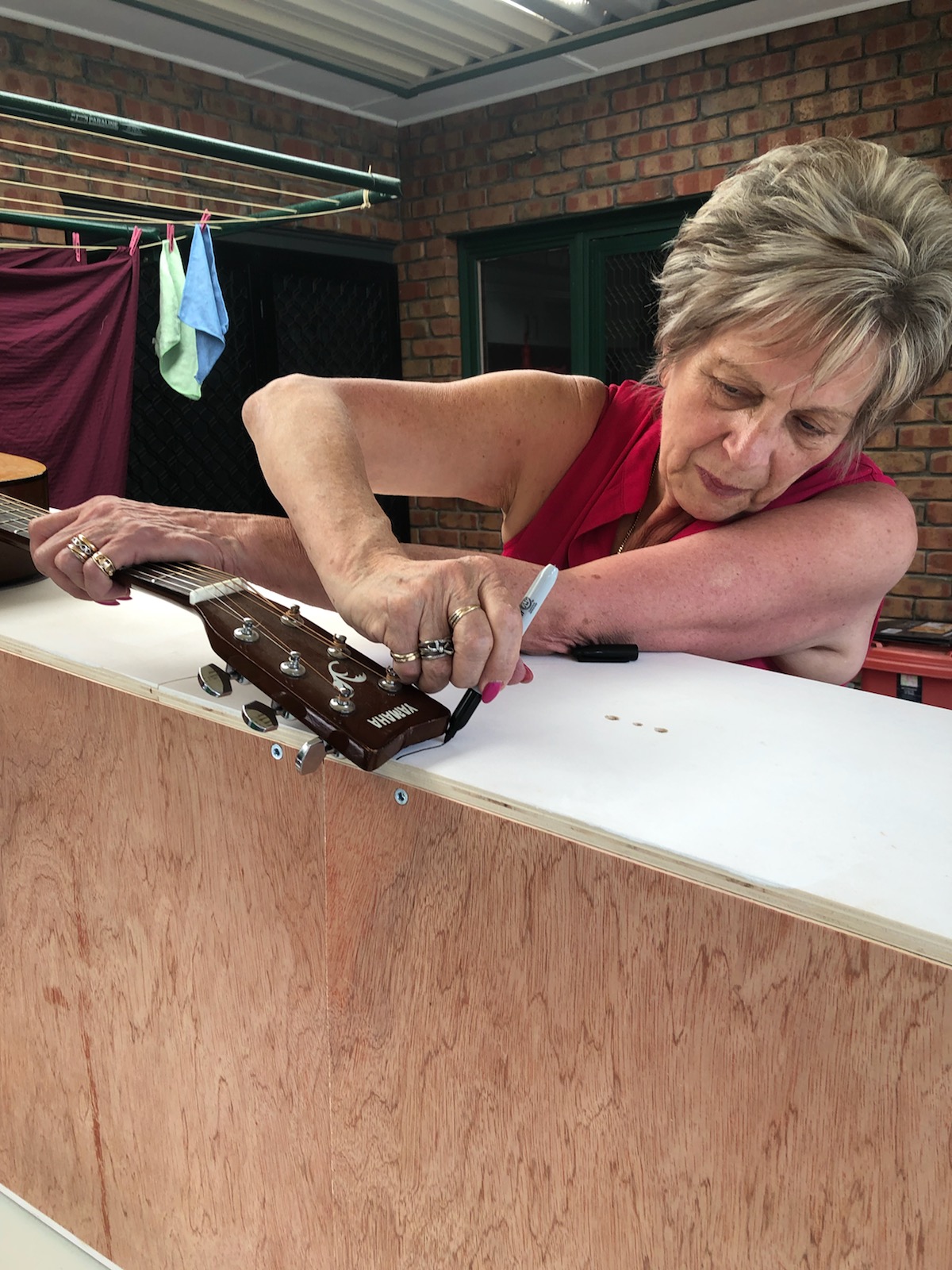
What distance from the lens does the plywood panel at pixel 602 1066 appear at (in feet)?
1.56

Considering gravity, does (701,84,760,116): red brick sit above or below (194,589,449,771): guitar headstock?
above

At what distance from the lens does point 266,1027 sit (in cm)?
79

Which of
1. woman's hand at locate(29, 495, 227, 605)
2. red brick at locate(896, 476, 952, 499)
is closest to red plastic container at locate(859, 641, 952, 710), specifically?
red brick at locate(896, 476, 952, 499)

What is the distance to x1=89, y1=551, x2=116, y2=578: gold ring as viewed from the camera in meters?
0.85

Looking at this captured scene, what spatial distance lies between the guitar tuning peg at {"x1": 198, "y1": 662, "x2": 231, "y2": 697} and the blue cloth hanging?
8.19 feet

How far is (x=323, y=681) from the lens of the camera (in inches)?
28.3

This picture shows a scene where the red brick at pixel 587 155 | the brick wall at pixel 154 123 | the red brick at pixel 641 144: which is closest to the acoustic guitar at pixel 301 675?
the brick wall at pixel 154 123

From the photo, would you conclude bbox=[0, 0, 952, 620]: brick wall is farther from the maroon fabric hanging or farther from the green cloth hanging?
the green cloth hanging

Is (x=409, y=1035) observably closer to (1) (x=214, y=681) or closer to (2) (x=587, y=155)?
(1) (x=214, y=681)

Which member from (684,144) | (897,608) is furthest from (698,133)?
(897,608)

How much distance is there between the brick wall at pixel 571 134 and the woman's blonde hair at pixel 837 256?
3.07 metres

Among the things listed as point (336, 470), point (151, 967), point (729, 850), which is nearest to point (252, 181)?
point (336, 470)

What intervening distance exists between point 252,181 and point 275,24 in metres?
1.00

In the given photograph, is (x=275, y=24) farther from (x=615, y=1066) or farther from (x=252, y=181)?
(x=615, y=1066)
